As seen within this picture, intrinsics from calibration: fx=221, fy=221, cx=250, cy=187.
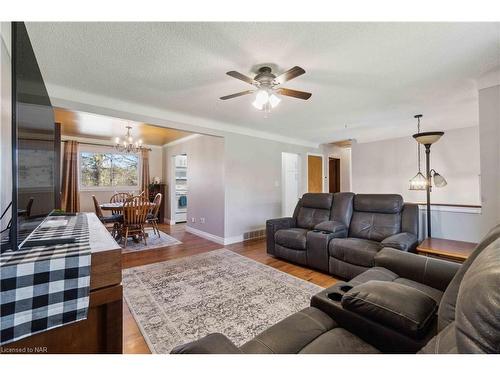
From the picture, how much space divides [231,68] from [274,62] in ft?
1.42

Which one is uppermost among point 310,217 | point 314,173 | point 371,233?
point 314,173

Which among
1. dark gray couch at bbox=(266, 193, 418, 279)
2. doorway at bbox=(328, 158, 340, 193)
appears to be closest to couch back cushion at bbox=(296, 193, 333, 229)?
dark gray couch at bbox=(266, 193, 418, 279)

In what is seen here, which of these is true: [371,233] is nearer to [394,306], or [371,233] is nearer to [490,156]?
[490,156]

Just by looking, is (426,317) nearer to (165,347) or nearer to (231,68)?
(165,347)

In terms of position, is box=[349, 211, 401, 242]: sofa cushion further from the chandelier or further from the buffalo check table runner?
the chandelier

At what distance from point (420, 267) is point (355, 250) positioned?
3.19ft

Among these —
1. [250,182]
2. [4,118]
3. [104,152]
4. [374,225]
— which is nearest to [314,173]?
[250,182]

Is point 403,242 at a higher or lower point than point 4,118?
lower

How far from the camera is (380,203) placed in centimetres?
298

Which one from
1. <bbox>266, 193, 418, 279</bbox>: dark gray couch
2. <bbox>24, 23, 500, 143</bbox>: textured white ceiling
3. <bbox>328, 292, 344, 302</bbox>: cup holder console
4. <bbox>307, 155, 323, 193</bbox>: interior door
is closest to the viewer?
<bbox>328, 292, 344, 302</bbox>: cup holder console

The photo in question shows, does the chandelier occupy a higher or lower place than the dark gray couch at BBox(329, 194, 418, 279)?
higher

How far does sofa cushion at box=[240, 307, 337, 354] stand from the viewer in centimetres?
95

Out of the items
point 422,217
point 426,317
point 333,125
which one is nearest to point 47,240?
point 426,317

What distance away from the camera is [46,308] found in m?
0.76
